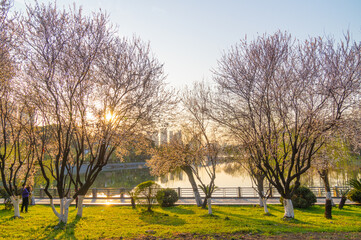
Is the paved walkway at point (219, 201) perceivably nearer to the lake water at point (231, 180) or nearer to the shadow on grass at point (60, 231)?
the lake water at point (231, 180)

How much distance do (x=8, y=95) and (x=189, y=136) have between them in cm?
1073

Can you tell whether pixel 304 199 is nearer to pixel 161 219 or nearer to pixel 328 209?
pixel 328 209

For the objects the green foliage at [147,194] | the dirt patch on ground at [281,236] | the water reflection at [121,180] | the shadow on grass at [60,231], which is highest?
the green foliage at [147,194]

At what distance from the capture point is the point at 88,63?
35.4 ft

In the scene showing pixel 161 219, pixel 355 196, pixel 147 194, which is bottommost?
pixel 161 219

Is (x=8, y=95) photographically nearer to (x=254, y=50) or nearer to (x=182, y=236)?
(x=182, y=236)

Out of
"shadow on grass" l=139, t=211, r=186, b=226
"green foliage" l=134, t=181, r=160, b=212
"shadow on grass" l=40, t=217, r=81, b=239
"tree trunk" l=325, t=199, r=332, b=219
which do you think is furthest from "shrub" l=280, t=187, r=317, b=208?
"shadow on grass" l=40, t=217, r=81, b=239

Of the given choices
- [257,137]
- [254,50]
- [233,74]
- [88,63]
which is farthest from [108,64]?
[257,137]

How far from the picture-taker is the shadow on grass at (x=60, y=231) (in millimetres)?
9188

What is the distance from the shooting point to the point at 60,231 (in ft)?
32.9

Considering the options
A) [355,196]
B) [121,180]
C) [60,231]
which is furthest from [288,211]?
[121,180]

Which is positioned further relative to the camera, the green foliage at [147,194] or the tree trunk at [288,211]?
the green foliage at [147,194]

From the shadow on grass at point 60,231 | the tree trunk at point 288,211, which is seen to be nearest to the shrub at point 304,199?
the tree trunk at point 288,211

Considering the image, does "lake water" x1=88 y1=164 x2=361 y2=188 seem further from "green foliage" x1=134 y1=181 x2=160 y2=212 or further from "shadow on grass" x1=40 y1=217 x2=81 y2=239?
"shadow on grass" x1=40 y1=217 x2=81 y2=239
